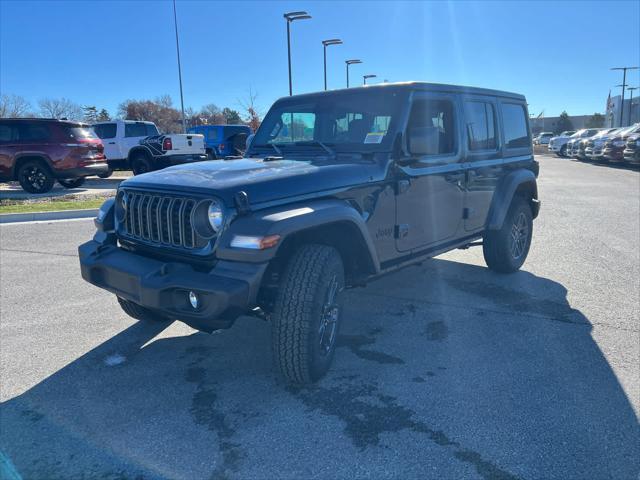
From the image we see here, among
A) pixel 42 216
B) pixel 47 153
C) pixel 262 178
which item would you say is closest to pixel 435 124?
pixel 262 178

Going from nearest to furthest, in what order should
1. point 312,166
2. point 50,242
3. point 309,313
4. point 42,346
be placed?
point 309,313 → point 312,166 → point 42,346 → point 50,242

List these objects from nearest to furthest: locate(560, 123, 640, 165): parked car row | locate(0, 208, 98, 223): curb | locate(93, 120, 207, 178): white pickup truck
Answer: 1. locate(0, 208, 98, 223): curb
2. locate(93, 120, 207, 178): white pickup truck
3. locate(560, 123, 640, 165): parked car row

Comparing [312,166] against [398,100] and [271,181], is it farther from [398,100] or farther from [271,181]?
[398,100]

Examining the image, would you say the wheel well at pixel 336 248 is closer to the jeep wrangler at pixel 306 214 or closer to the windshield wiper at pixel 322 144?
the jeep wrangler at pixel 306 214

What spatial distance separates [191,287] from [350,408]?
1.16m

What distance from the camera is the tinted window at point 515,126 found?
212 inches

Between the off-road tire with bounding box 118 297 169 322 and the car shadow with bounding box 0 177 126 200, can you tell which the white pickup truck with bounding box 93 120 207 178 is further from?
the off-road tire with bounding box 118 297 169 322

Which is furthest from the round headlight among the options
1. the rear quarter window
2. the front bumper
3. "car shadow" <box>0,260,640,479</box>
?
the rear quarter window

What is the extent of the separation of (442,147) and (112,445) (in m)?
3.33

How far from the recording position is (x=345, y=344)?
386 cm

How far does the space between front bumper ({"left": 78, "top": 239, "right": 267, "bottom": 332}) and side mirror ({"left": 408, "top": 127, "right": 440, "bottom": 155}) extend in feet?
5.56

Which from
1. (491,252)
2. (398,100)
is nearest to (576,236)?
(491,252)

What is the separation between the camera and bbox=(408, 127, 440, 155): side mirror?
3746mm

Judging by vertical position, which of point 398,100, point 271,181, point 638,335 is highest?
point 398,100
